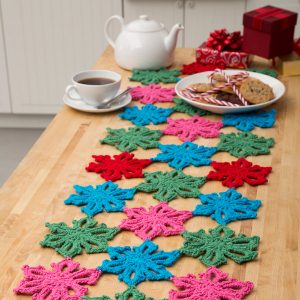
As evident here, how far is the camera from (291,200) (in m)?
0.81

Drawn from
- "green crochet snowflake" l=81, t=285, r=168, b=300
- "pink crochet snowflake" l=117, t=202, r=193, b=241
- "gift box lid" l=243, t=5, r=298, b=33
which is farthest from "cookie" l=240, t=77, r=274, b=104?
"green crochet snowflake" l=81, t=285, r=168, b=300

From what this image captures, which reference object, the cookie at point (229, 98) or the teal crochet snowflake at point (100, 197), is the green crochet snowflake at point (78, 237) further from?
the cookie at point (229, 98)

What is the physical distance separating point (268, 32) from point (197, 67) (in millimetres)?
267

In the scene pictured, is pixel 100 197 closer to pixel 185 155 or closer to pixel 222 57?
pixel 185 155

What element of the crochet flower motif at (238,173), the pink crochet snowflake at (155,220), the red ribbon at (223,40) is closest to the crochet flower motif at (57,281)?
the pink crochet snowflake at (155,220)

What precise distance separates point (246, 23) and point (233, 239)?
0.98 metres

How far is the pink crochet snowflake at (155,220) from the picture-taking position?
73cm

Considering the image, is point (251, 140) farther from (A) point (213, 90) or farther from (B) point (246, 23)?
(B) point (246, 23)

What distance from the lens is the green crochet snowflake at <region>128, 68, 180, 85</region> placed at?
4.53ft

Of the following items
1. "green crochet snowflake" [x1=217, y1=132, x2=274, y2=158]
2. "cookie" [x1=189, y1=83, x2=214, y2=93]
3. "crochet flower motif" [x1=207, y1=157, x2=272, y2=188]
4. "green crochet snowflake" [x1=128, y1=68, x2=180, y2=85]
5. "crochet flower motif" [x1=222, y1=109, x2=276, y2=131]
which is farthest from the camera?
"green crochet snowflake" [x1=128, y1=68, x2=180, y2=85]

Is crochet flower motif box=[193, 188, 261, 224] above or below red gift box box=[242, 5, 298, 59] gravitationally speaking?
below

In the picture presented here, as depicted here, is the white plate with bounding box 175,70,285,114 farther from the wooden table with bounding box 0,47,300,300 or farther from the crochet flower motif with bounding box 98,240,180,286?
the crochet flower motif with bounding box 98,240,180,286

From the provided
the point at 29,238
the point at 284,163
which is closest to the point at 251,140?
the point at 284,163

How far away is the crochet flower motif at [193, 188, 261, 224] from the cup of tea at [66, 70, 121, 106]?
485 millimetres
